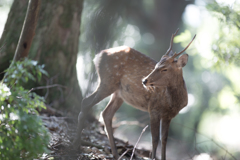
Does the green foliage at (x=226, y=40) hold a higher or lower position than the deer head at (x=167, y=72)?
higher

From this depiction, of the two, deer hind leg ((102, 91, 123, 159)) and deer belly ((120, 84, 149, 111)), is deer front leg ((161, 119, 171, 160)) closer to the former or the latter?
deer belly ((120, 84, 149, 111))

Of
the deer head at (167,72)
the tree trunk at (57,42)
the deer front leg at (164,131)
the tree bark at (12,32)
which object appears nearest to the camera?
the deer head at (167,72)

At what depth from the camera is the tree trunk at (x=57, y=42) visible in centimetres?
606

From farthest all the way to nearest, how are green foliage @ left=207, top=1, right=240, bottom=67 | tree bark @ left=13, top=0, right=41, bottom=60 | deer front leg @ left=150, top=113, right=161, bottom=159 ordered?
green foliage @ left=207, top=1, right=240, bottom=67, deer front leg @ left=150, top=113, right=161, bottom=159, tree bark @ left=13, top=0, right=41, bottom=60

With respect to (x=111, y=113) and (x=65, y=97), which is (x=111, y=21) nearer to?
(x=111, y=113)

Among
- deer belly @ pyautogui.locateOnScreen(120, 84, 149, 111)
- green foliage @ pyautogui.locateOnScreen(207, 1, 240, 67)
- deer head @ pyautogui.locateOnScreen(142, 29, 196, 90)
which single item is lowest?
deer belly @ pyautogui.locateOnScreen(120, 84, 149, 111)

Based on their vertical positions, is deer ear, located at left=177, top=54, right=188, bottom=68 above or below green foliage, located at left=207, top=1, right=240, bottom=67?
below

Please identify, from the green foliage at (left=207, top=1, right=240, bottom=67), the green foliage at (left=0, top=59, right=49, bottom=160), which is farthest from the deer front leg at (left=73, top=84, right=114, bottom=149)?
the green foliage at (left=207, top=1, right=240, bottom=67)

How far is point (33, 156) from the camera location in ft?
8.69

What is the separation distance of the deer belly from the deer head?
300mm

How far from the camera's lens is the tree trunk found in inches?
239

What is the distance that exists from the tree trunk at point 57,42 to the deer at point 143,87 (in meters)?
1.26

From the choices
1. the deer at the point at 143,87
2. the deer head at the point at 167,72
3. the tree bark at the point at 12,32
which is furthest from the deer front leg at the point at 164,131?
the tree bark at the point at 12,32

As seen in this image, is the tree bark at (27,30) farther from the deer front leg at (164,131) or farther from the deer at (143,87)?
the deer front leg at (164,131)
